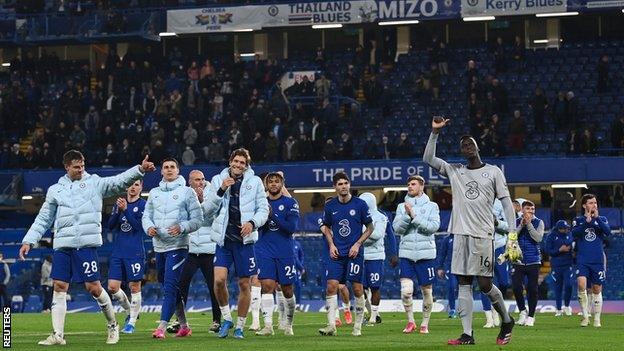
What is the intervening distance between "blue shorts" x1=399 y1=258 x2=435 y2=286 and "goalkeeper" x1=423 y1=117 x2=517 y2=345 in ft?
18.2

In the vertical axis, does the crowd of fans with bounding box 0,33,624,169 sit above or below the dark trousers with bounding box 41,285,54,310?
above

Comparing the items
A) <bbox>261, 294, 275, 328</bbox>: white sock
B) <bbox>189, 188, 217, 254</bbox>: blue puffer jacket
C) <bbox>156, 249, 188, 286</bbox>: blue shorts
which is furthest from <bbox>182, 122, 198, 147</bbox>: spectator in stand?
<bbox>261, 294, 275, 328</bbox>: white sock

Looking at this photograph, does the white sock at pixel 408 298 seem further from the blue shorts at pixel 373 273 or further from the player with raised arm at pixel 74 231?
the player with raised arm at pixel 74 231

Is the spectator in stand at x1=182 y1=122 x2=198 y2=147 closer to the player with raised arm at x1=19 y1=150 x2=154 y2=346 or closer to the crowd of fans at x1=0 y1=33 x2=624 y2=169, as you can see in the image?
the crowd of fans at x1=0 y1=33 x2=624 y2=169

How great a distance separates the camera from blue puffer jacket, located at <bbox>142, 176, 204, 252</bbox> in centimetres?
2048

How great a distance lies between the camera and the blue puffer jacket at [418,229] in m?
23.6

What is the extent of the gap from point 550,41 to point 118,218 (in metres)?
34.1

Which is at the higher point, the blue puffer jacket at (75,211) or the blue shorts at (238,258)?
the blue puffer jacket at (75,211)

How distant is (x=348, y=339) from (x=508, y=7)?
32.5m

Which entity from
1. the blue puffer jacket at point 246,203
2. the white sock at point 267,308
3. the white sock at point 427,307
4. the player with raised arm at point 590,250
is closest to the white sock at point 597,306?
the player with raised arm at point 590,250

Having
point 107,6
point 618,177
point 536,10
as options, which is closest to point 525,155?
point 618,177

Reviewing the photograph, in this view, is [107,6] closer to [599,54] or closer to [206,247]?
[599,54]

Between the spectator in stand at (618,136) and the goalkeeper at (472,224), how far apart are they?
2748 cm

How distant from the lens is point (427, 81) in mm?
50875
